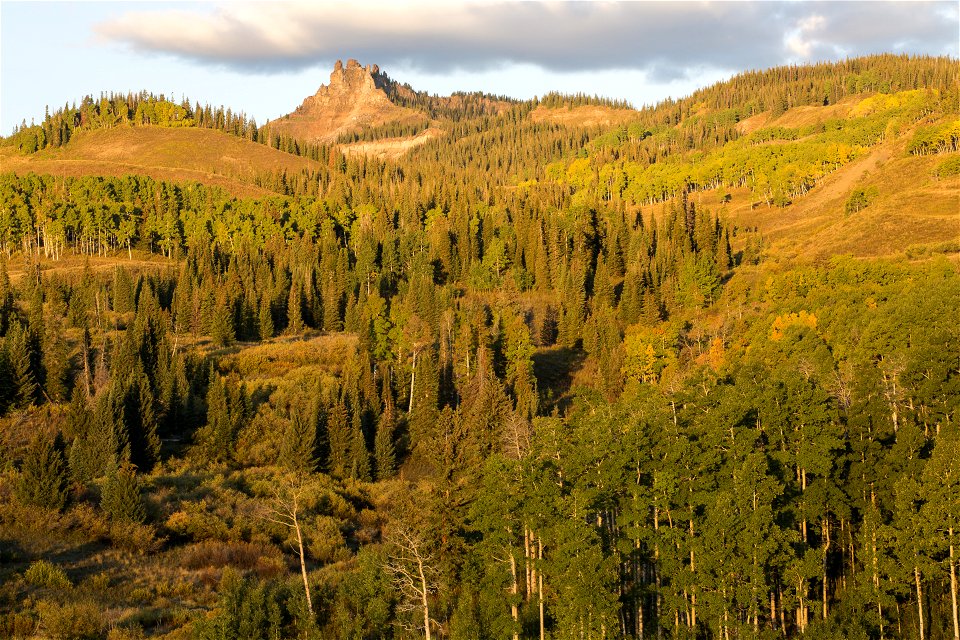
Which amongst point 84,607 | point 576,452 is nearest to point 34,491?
point 84,607

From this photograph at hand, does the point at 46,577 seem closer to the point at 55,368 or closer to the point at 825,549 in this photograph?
the point at 825,549

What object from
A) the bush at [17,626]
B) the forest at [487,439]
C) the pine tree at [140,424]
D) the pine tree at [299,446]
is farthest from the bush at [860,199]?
the bush at [17,626]

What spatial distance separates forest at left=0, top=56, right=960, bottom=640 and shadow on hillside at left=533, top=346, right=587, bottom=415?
1.94 ft

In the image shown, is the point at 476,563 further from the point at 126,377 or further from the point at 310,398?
the point at 126,377

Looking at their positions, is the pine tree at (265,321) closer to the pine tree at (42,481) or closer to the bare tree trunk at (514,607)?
the pine tree at (42,481)

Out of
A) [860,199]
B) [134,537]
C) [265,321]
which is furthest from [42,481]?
[860,199]

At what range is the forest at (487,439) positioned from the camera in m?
36.4

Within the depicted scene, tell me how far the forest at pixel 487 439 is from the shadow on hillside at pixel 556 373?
0.59 m

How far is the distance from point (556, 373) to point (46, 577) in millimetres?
66485

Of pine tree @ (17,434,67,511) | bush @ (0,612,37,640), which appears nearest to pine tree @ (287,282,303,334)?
pine tree @ (17,434,67,511)

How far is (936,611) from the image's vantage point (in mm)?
37719

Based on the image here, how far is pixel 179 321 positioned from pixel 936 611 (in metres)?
91.0

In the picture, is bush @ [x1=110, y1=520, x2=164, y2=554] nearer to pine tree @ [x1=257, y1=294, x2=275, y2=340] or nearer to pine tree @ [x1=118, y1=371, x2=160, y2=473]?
pine tree @ [x1=118, y1=371, x2=160, y2=473]

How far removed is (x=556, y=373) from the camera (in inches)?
3757
